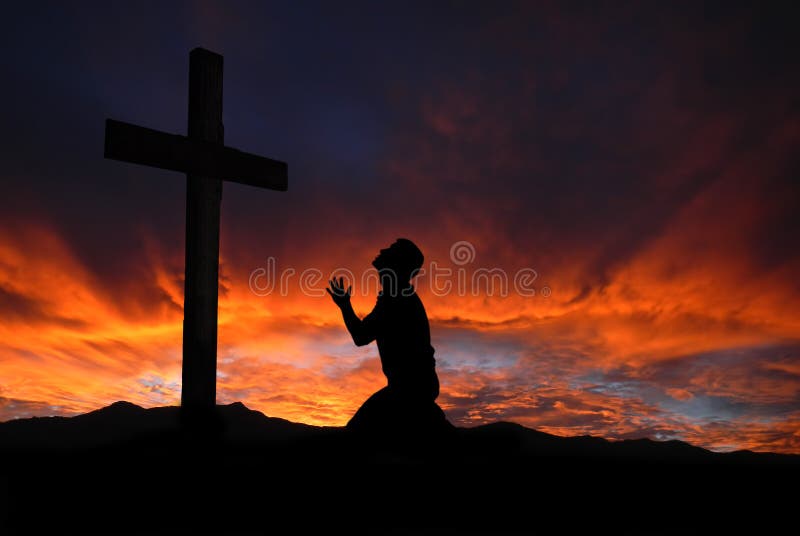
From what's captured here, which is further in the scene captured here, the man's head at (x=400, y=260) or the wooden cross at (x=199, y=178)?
the wooden cross at (x=199, y=178)

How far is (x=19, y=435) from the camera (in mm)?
7727

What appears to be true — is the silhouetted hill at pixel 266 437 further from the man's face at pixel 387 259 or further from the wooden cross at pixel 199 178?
the man's face at pixel 387 259

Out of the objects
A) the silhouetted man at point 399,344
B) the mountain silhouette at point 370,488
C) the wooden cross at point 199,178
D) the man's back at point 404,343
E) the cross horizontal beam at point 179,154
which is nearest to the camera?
the mountain silhouette at point 370,488

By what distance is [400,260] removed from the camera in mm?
6230

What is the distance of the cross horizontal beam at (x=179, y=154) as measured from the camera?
6.74 m

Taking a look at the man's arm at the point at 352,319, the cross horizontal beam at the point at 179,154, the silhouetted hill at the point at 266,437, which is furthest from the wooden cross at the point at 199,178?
the man's arm at the point at 352,319

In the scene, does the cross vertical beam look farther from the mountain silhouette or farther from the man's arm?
the man's arm

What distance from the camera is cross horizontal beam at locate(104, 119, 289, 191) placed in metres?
6.74

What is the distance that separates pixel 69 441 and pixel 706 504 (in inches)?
255

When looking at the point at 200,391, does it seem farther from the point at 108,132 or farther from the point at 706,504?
the point at 706,504

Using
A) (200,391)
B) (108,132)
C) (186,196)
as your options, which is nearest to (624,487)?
(200,391)

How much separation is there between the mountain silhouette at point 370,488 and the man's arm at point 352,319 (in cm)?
99

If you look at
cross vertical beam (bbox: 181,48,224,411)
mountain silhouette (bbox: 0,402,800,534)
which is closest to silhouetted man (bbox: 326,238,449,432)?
mountain silhouette (bbox: 0,402,800,534)

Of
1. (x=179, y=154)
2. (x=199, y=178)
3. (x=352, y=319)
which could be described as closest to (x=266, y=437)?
(x=352, y=319)
